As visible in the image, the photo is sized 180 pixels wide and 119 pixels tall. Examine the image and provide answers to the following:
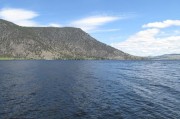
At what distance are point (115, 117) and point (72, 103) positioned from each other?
12.7 metres

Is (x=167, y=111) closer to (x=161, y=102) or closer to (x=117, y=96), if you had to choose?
(x=161, y=102)

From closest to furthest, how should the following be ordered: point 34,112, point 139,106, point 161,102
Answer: point 34,112 → point 139,106 → point 161,102

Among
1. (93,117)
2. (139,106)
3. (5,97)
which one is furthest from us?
(5,97)

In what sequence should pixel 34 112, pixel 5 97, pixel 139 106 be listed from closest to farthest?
pixel 34 112
pixel 139 106
pixel 5 97

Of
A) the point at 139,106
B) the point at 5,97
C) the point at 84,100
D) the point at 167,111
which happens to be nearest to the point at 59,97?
the point at 84,100

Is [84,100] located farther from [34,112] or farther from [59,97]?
[34,112]

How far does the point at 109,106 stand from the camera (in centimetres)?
4778

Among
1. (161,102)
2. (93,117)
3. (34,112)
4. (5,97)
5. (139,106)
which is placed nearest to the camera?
(93,117)

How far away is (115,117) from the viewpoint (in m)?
40.0

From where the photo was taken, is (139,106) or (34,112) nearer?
(34,112)

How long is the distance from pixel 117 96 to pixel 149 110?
1512 centimetres

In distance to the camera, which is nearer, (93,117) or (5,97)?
(93,117)

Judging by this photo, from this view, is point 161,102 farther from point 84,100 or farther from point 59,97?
point 59,97

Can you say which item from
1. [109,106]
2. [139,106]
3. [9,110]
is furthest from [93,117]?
[9,110]
